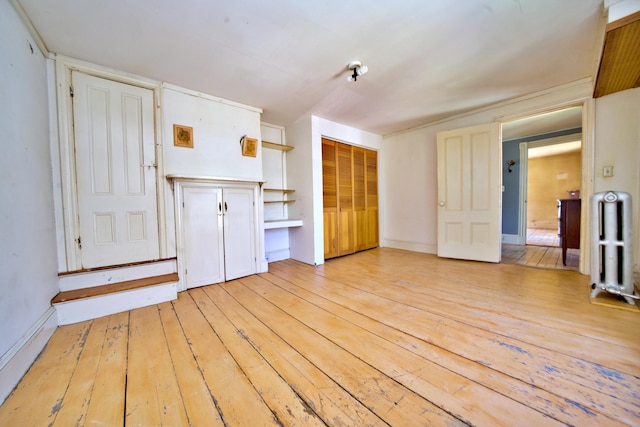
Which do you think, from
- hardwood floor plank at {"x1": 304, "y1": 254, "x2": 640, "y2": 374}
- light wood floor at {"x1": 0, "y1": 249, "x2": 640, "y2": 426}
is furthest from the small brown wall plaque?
hardwood floor plank at {"x1": 304, "y1": 254, "x2": 640, "y2": 374}

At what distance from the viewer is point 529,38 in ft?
6.65

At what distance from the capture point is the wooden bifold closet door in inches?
157

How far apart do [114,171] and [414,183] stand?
4646mm

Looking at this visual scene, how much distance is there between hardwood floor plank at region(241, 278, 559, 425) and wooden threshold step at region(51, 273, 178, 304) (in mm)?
1614

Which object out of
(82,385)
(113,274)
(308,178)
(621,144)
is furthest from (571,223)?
(113,274)

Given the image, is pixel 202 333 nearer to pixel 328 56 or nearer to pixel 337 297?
pixel 337 297

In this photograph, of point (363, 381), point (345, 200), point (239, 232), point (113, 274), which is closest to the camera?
point (363, 381)

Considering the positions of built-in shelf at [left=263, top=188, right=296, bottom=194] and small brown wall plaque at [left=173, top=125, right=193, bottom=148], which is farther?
built-in shelf at [left=263, top=188, right=296, bottom=194]

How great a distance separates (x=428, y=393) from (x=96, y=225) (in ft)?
10.4

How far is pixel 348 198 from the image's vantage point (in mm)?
4285

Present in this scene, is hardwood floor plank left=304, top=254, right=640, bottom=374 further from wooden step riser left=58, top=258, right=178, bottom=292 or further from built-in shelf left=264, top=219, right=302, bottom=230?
wooden step riser left=58, top=258, right=178, bottom=292

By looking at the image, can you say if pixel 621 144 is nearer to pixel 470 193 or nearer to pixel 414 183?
pixel 470 193

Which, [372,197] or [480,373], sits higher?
[372,197]

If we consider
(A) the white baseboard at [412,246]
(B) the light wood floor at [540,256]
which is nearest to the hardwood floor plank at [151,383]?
(A) the white baseboard at [412,246]
